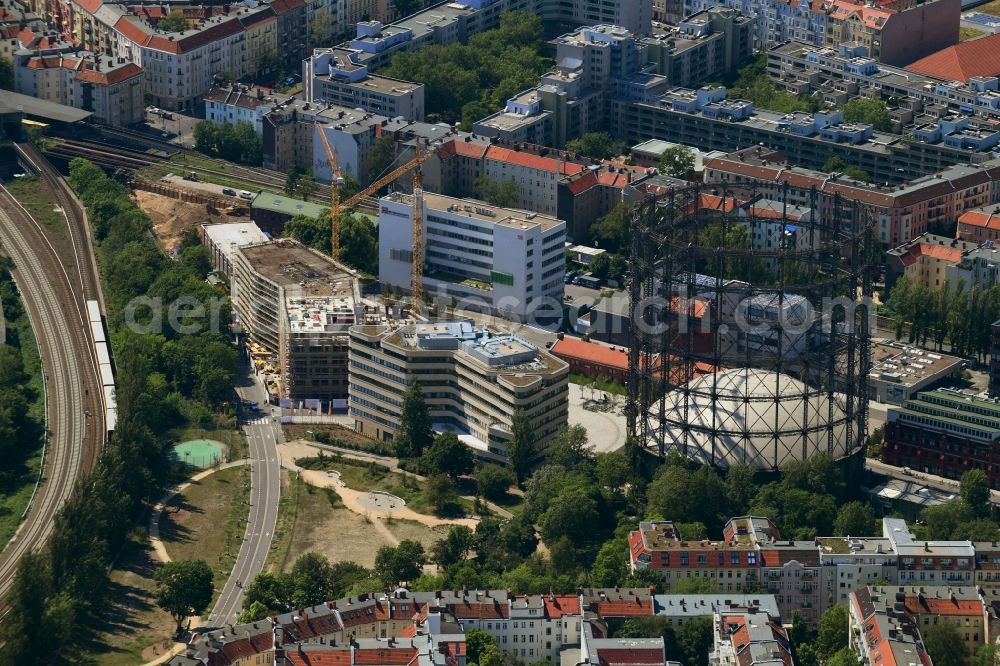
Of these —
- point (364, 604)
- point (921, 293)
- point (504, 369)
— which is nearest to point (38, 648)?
point (364, 604)

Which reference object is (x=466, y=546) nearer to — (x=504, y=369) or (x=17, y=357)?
(x=504, y=369)

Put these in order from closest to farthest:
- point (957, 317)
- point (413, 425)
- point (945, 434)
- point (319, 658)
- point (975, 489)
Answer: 1. point (319, 658)
2. point (975, 489)
3. point (945, 434)
4. point (413, 425)
5. point (957, 317)

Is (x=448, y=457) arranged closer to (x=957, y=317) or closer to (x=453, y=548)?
(x=453, y=548)

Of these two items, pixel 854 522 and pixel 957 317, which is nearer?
pixel 854 522

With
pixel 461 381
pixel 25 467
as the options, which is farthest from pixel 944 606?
pixel 25 467

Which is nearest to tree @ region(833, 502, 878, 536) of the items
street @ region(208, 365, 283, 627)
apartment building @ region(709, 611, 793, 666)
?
apartment building @ region(709, 611, 793, 666)

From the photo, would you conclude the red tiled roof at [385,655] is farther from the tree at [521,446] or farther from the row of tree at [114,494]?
the tree at [521,446]

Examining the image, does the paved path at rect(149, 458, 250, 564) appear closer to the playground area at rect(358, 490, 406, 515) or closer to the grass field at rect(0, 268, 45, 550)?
the grass field at rect(0, 268, 45, 550)

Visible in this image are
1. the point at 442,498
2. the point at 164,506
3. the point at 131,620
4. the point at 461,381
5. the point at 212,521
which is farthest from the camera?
the point at 461,381
